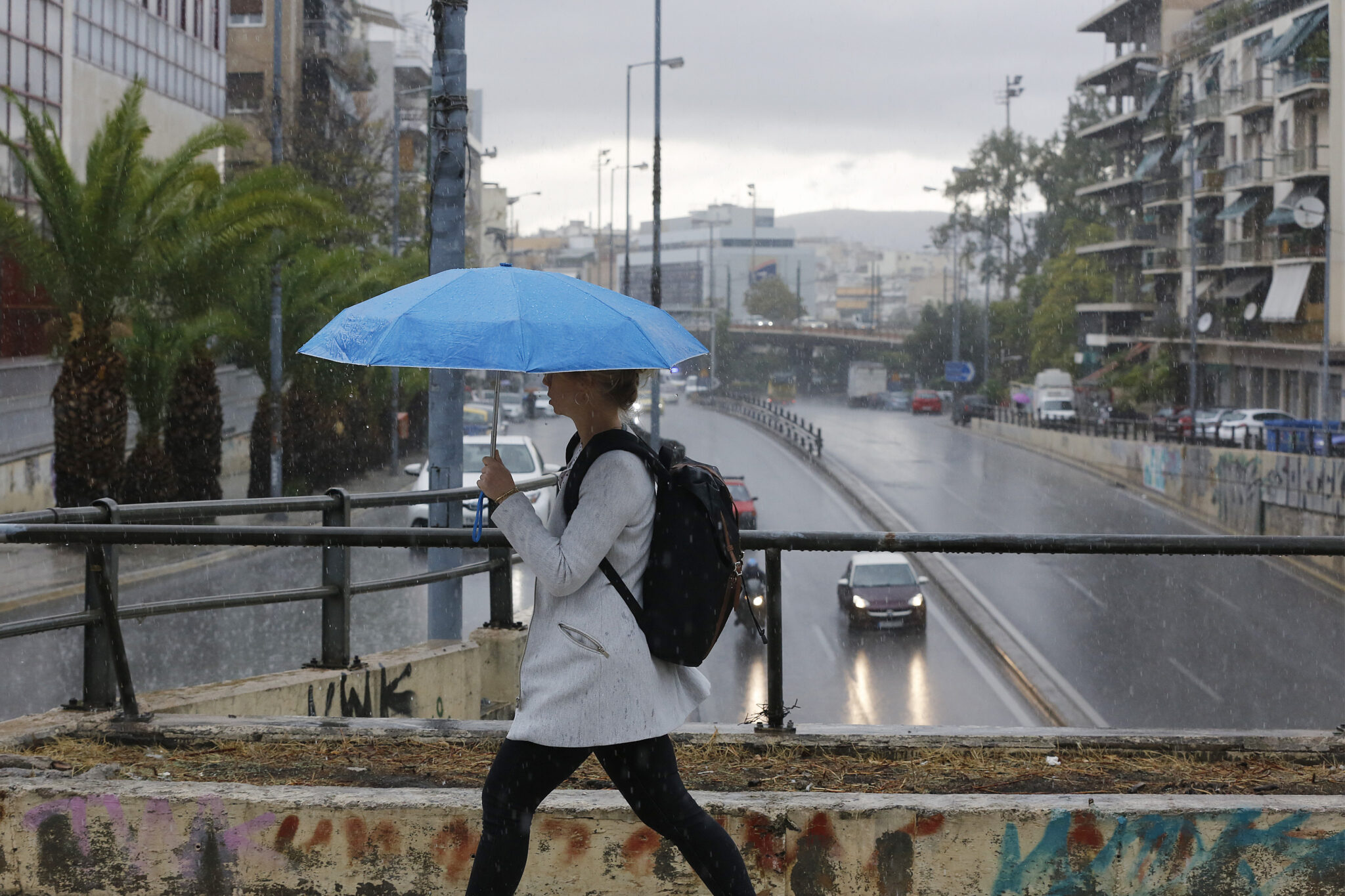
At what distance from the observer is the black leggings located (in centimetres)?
322

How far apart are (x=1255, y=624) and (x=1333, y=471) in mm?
8459

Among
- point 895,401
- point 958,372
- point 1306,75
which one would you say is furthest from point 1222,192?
point 895,401

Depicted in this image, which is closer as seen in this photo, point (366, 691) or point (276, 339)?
point (366, 691)

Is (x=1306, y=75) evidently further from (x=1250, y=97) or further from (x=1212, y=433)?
(x=1212, y=433)

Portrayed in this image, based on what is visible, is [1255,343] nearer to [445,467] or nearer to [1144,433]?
[1144,433]

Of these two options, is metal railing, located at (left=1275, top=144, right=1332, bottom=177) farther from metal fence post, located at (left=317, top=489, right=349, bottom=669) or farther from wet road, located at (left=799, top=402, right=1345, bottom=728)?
metal fence post, located at (left=317, top=489, right=349, bottom=669)

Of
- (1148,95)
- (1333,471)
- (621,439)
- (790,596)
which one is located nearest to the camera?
(621,439)

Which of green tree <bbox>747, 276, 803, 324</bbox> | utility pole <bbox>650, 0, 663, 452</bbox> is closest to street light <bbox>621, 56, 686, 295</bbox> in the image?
utility pole <bbox>650, 0, 663, 452</bbox>

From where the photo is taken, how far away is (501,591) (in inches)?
291

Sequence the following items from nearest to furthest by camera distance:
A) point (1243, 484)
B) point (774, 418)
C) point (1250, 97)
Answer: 1. point (1243, 484)
2. point (1250, 97)
3. point (774, 418)

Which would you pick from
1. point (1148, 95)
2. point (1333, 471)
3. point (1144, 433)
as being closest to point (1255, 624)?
Result: point (1333, 471)

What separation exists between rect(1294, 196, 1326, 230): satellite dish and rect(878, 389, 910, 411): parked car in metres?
46.8

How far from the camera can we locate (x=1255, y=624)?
25.6 meters

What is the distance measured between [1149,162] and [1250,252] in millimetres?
12553
